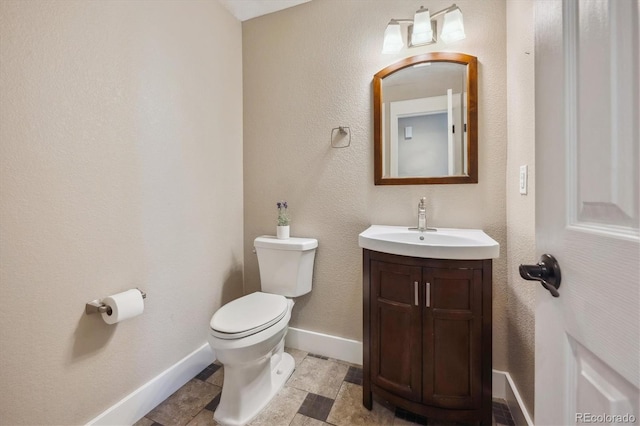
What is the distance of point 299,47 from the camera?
1.79 m

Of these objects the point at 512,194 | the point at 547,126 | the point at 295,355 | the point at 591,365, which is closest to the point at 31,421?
the point at 295,355

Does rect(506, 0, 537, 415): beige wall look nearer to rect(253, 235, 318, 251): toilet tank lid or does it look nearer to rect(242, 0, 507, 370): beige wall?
rect(242, 0, 507, 370): beige wall

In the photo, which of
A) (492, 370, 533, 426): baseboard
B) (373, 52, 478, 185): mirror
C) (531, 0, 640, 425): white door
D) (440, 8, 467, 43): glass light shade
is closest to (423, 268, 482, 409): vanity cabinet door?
(492, 370, 533, 426): baseboard

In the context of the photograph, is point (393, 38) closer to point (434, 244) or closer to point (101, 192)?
point (434, 244)

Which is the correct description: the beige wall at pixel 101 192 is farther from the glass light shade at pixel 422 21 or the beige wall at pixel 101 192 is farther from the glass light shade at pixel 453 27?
the glass light shade at pixel 453 27

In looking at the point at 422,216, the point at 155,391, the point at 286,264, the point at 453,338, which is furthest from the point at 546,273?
the point at 155,391

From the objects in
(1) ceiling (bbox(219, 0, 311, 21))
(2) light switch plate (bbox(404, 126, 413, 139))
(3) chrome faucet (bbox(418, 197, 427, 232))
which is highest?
(1) ceiling (bbox(219, 0, 311, 21))

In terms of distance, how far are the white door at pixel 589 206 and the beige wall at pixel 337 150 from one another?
94 cm

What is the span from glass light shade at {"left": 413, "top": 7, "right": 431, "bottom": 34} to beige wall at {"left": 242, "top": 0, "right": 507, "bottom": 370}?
11 cm

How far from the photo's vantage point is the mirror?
1421 mm

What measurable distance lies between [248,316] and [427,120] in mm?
1487
